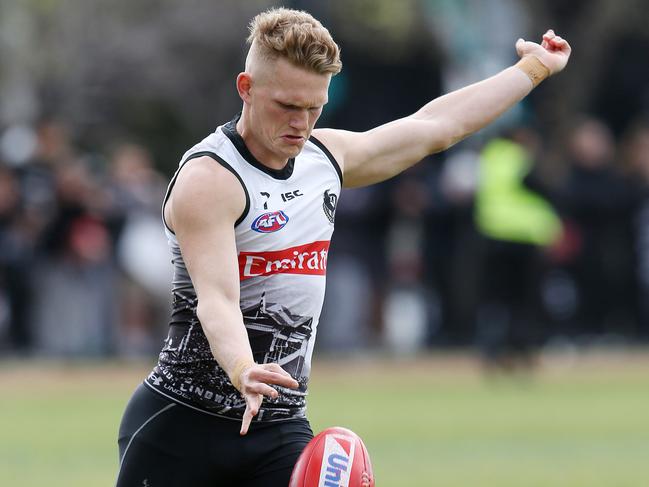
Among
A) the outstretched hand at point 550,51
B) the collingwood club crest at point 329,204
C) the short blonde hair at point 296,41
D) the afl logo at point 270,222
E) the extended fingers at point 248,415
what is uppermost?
the outstretched hand at point 550,51

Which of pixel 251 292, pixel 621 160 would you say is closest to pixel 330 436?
pixel 251 292

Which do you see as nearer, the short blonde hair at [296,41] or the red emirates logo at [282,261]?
the short blonde hair at [296,41]

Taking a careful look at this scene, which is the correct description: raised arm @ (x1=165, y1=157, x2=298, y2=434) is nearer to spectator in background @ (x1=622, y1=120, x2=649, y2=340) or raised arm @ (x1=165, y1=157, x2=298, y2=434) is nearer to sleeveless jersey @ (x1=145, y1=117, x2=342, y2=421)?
sleeveless jersey @ (x1=145, y1=117, x2=342, y2=421)

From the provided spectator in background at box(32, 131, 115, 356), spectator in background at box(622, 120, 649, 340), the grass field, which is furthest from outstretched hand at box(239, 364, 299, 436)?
spectator in background at box(622, 120, 649, 340)

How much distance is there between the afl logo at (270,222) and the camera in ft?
17.1

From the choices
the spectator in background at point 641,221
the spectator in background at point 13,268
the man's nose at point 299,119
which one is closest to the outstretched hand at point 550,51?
the man's nose at point 299,119

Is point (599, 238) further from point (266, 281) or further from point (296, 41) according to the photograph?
point (296, 41)

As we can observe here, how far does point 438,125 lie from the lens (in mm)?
5941

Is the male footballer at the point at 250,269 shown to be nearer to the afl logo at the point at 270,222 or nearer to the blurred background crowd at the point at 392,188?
the afl logo at the point at 270,222

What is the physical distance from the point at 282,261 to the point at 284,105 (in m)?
0.54

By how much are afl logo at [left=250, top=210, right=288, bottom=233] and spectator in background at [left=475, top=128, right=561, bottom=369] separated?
34.9ft

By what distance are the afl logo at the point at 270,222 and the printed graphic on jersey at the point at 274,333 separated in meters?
0.25

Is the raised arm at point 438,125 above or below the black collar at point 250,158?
above

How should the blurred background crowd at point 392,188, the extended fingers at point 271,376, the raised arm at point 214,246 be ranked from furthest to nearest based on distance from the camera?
the blurred background crowd at point 392,188
the raised arm at point 214,246
the extended fingers at point 271,376
